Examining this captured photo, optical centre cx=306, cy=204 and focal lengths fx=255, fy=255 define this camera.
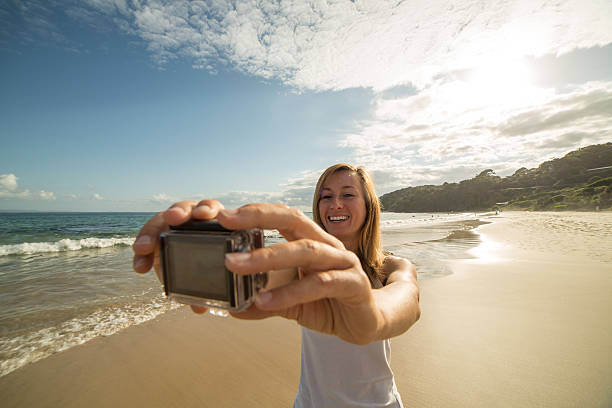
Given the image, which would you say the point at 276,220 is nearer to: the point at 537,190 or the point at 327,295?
the point at 327,295

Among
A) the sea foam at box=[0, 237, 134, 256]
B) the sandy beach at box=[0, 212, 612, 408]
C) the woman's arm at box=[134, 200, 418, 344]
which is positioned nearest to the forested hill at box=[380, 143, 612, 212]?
the sandy beach at box=[0, 212, 612, 408]

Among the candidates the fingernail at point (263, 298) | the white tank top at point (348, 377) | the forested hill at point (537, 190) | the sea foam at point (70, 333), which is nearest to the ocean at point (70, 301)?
the sea foam at point (70, 333)

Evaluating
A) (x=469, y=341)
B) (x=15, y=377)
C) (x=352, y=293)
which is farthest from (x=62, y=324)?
(x=469, y=341)

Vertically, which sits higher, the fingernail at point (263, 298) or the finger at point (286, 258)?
the finger at point (286, 258)

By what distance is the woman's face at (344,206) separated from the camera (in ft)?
7.50

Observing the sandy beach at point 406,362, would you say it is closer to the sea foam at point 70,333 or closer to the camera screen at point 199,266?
the sea foam at point 70,333

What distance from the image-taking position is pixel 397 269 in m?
1.91

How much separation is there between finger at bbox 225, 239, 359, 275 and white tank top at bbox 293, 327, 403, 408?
1197 millimetres

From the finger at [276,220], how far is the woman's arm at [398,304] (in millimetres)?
411

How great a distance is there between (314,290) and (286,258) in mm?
→ 121

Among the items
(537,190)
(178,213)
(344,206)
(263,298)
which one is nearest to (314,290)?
(263,298)

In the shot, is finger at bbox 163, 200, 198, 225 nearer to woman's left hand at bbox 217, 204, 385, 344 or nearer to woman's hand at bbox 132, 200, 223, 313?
woman's hand at bbox 132, 200, 223, 313

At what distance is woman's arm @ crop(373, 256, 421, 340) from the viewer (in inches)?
39.4

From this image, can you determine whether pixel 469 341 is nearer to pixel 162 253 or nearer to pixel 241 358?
pixel 241 358
